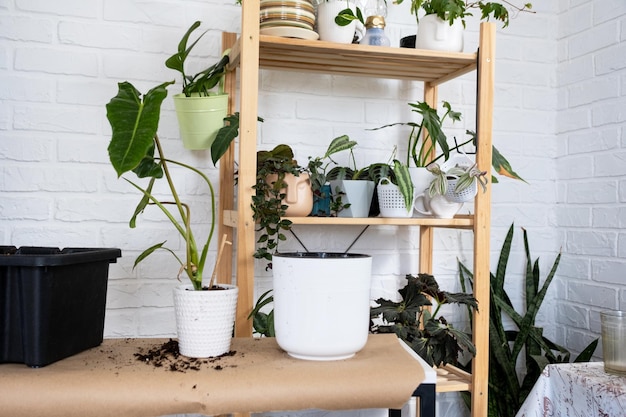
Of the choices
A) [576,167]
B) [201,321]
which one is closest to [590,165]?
[576,167]

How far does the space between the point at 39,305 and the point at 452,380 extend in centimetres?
115

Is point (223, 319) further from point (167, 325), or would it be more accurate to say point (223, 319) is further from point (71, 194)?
point (71, 194)

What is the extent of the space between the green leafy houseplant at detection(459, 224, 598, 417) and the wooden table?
0.52 meters

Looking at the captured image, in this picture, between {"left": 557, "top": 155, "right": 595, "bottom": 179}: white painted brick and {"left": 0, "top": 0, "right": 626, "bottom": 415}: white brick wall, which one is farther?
{"left": 557, "top": 155, "right": 595, "bottom": 179}: white painted brick

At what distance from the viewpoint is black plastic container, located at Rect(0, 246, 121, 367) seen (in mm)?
1033

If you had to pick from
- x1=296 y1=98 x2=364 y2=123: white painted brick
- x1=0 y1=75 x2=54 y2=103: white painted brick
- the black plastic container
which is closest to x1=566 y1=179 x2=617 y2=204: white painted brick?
x1=296 y1=98 x2=364 y2=123: white painted brick

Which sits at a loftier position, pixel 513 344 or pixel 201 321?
pixel 201 321

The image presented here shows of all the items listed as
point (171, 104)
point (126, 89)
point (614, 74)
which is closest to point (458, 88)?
point (614, 74)

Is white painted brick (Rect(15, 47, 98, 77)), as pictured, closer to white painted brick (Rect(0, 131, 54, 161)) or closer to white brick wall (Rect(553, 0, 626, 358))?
white painted brick (Rect(0, 131, 54, 161))

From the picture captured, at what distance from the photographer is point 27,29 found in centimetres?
170

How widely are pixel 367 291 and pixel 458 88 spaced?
3.74ft

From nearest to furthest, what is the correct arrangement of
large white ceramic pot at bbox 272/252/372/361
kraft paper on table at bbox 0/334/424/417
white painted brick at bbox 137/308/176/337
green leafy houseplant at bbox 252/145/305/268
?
1. kraft paper on table at bbox 0/334/424/417
2. large white ceramic pot at bbox 272/252/372/361
3. green leafy houseplant at bbox 252/145/305/268
4. white painted brick at bbox 137/308/176/337

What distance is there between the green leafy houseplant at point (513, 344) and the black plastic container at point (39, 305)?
1.30m

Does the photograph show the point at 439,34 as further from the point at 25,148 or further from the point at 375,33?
the point at 25,148
